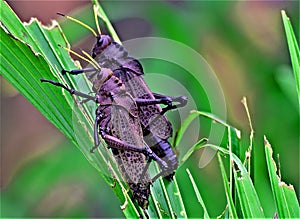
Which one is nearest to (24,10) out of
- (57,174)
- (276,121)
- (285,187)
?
(57,174)

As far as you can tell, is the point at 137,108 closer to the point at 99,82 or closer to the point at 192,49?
the point at 99,82

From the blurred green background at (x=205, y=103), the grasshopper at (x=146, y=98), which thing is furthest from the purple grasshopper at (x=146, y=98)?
the blurred green background at (x=205, y=103)

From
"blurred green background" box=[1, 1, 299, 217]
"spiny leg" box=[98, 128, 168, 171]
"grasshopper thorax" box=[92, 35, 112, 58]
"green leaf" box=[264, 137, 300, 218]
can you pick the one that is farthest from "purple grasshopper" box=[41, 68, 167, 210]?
"blurred green background" box=[1, 1, 299, 217]

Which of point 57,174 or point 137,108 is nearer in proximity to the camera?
point 137,108

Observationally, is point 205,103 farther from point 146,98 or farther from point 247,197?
point 247,197

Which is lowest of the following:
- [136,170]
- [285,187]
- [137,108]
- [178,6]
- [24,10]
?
[285,187]

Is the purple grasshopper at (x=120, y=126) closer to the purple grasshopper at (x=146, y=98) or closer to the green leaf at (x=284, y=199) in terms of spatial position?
the purple grasshopper at (x=146, y=98)

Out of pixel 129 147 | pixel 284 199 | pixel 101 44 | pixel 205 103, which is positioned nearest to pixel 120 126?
pixel 129 147
